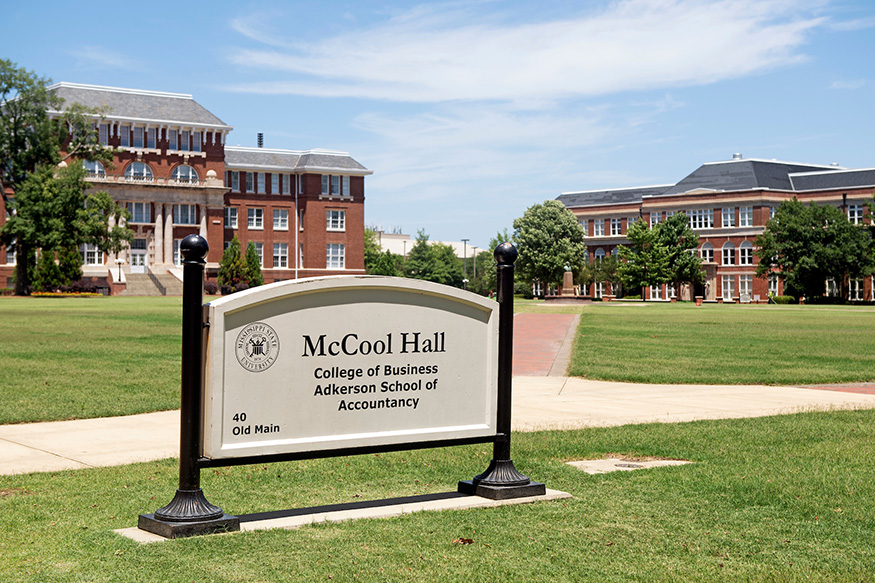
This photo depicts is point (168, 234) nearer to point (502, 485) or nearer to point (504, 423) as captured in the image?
point (504, 423)

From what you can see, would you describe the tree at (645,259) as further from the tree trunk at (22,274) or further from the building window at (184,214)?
the tree trunk at (22,274)

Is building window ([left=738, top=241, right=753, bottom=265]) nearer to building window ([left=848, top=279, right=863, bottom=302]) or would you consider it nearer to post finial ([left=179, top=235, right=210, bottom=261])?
building window ([left=848, top=279, right=863, bottom=302])

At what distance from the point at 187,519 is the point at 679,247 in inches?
3722

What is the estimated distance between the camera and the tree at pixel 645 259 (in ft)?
311

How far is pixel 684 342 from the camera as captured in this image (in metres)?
25.1

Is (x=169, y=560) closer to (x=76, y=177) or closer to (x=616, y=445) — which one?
(x=616, y=445)

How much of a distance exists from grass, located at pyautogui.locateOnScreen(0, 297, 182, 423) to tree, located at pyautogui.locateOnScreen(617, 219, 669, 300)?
7372 cm

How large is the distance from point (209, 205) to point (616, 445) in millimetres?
83564

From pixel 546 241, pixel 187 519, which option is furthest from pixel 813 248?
pixel 187 519

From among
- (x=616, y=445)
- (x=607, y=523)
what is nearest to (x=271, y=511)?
(x=607, y=523)

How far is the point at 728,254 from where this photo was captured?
101812 mm

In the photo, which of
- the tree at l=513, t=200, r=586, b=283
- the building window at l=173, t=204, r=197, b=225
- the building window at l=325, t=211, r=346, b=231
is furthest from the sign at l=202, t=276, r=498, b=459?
the tree at l=513, t=200, r=586, b=283

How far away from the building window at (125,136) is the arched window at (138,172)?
71.3 inches

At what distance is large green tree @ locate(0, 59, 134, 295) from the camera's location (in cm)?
6588
